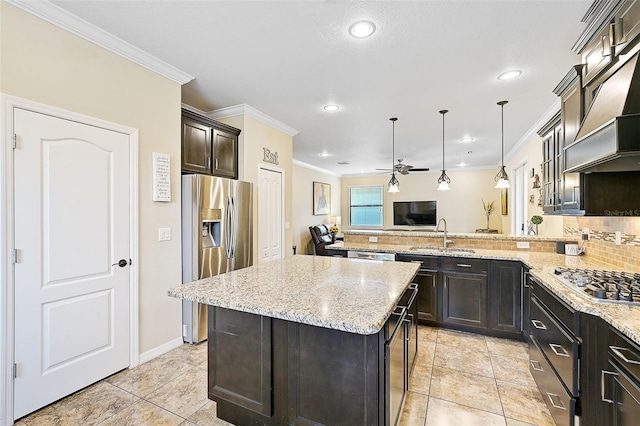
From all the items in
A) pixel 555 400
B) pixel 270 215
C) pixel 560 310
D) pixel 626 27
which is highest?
pixel 626 27

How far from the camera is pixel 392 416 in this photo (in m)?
1.56

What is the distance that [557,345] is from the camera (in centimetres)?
178

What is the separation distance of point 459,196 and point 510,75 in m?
6.32

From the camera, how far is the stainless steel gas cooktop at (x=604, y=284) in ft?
4.97

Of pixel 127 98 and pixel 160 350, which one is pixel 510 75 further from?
pixel 160 350

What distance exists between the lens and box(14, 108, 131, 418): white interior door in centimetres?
189

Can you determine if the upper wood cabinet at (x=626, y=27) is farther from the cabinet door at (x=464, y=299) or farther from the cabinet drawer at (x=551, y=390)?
the cabinet door at (x=464, y=299)

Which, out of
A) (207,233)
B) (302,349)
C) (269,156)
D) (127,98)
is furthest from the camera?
(269,156)

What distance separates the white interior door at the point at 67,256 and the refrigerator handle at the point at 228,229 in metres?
0.98

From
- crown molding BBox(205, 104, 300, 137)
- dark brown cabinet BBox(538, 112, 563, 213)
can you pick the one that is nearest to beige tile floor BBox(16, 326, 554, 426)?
dark brown cabinet BBox(538, 112, 563, 213)

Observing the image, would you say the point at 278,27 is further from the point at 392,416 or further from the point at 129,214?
the point at 392,416

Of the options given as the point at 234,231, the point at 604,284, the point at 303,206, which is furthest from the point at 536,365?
the point at 303,206

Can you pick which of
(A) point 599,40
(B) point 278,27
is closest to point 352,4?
(B) point 278,27

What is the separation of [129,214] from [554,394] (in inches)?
130
